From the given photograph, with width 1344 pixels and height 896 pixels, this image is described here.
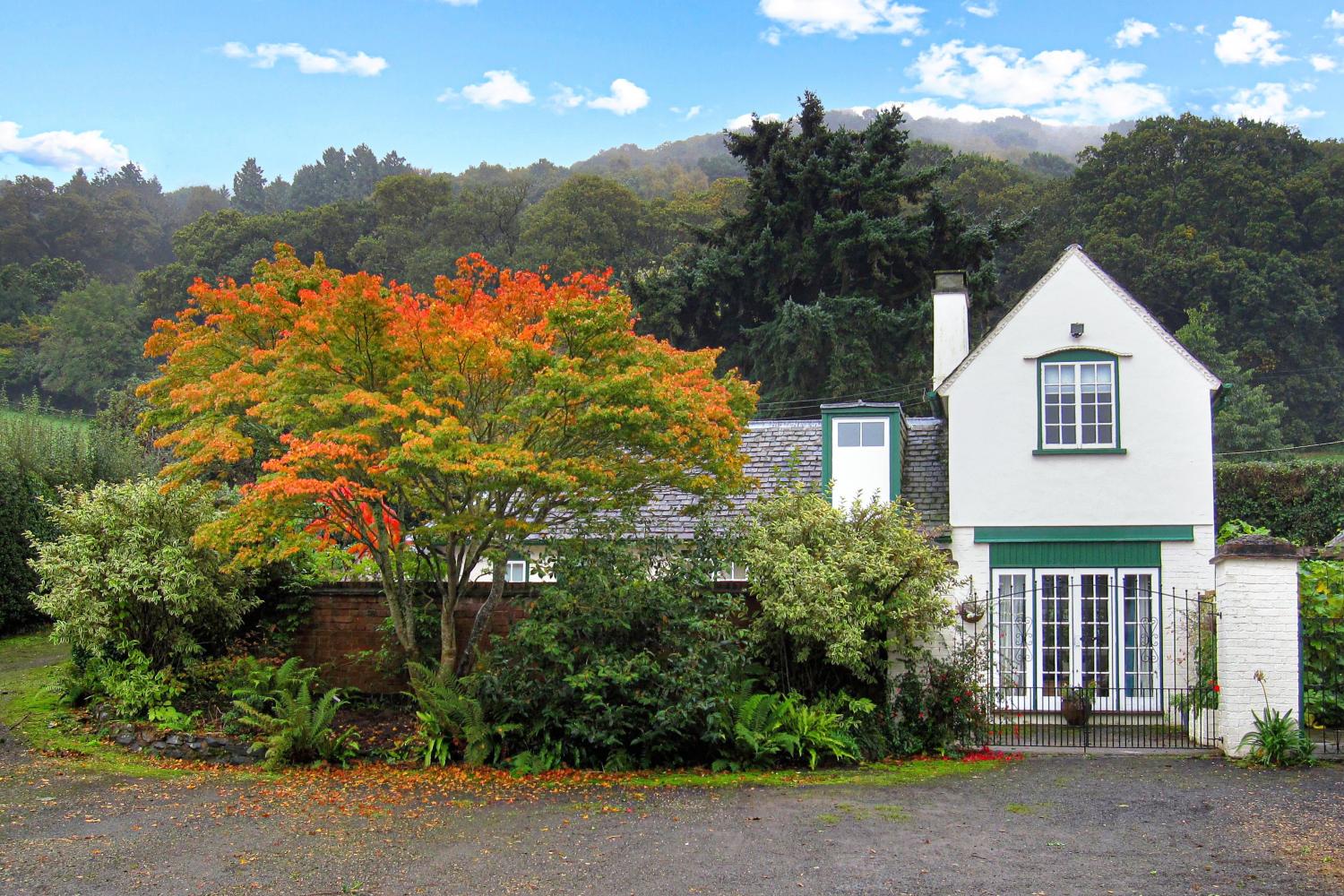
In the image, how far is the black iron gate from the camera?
1561 cm

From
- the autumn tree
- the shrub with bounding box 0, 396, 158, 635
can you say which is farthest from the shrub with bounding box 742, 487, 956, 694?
the shrub with bounding box 0, 396, 158, 635

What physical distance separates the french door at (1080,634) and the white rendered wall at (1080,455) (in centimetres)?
90

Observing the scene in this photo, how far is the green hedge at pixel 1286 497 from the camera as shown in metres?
29.7

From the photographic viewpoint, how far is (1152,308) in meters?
Result: 46.0

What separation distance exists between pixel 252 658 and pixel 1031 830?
9903mm

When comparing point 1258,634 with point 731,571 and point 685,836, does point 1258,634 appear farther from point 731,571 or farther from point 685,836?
point 685,836

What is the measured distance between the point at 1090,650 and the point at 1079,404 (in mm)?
3734

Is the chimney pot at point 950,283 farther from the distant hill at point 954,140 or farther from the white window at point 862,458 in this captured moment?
the distant hill at point 954,140

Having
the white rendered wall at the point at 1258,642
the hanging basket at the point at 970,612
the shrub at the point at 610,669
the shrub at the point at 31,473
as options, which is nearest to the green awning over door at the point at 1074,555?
the hanging basket at the point at 970,612

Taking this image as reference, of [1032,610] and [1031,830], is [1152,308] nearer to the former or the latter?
A: [1032,610]

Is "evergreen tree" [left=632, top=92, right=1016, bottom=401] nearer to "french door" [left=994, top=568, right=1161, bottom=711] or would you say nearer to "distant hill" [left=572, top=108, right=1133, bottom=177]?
"french door" [left=994, top=568, right=1161, bottom=711]

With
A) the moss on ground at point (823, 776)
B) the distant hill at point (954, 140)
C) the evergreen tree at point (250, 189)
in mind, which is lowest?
the moss on ground at point (823, 776)

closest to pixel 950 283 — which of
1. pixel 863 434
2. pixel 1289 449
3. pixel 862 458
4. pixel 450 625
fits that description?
pixel 863 434

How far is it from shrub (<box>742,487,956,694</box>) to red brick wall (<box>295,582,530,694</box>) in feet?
11.6
